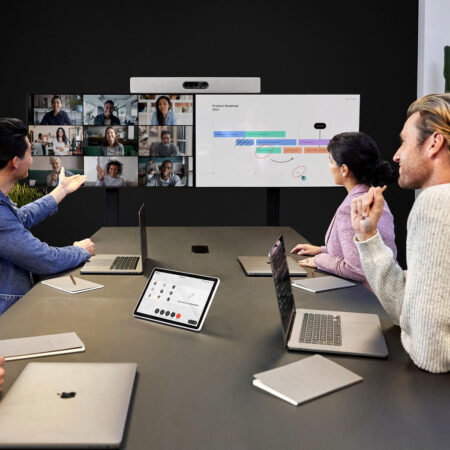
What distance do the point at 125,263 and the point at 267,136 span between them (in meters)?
2.34

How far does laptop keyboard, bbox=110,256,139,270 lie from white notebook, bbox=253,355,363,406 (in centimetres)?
126

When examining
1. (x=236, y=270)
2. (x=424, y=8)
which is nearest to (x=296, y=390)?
(x=236, y=270)

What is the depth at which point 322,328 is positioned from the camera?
1.61 metres

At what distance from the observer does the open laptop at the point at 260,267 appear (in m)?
2.37

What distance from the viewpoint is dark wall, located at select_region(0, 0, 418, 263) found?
5.18 metres

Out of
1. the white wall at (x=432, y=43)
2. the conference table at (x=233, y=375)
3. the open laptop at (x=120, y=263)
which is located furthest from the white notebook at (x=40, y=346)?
the white wall at (x=432, y=43)

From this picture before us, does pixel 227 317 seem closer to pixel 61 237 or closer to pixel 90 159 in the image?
pixel 90 159

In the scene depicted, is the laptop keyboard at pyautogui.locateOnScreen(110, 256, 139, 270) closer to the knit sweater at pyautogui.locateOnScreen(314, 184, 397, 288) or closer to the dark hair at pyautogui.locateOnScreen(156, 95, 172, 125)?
the knit sweater at pyautogui.locateOnScreen(314, 184, 397, 288)

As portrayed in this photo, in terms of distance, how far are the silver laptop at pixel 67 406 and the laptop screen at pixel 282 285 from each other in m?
0.44

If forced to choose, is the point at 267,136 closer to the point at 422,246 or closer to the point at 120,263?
the point at 120,263

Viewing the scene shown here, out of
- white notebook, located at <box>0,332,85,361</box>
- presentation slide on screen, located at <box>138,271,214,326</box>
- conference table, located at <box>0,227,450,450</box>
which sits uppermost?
presentation slide on screen, located at <box>138,271,214,326</box>

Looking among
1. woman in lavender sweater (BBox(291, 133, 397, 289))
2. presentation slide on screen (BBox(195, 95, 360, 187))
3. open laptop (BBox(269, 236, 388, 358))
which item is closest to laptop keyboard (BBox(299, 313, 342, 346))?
open laptop (BBox(269, 236, 388, 358))

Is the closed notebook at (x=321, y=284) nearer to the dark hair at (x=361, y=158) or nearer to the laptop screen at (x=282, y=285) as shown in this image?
the laptop screen at (x=282, y=285)

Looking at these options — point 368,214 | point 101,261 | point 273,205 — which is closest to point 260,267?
point 101,261
